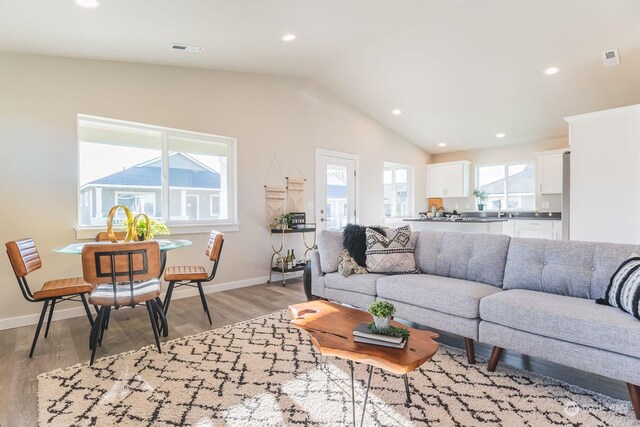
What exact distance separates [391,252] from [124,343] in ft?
7.90

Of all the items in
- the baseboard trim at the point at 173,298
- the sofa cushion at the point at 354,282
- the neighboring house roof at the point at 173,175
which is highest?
the neighboring house roof at the point at 173,175

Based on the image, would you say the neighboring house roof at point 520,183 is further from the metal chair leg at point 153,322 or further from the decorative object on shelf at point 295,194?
the metal chair leg at point 153,322

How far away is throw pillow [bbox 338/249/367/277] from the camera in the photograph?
3279mm

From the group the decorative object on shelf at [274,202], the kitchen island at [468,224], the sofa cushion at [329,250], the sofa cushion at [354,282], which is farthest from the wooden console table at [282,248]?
the kitchen island at [468,224]

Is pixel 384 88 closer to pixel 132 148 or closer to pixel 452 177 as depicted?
pixel 452 177

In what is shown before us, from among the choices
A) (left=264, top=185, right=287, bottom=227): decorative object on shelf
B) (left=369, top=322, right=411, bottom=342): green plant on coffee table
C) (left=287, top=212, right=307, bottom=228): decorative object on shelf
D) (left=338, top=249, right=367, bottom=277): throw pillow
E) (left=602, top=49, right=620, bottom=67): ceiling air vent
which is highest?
(left=602, top=49, right=620, bottom=67): ceiling air vent

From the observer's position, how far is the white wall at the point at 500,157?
21.2 feet

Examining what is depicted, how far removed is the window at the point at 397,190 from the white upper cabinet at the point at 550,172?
2.46 meters

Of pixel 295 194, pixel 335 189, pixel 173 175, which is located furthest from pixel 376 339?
pixel 335 189

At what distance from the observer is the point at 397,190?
750 centimetres

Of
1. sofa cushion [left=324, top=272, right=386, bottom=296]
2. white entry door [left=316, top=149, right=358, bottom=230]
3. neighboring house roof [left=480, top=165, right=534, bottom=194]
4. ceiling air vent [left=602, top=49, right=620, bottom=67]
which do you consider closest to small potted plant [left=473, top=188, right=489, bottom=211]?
neighboring house roof [left=480, top=165, right=534, bottom=194]

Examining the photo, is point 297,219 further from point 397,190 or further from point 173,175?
point 397,190

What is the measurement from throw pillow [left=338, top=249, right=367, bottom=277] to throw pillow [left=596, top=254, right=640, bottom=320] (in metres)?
1.79

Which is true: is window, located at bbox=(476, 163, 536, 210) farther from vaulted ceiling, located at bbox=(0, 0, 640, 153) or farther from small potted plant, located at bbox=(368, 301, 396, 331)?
small potted plant, located at bbox=(368, 301, 396, 331)
